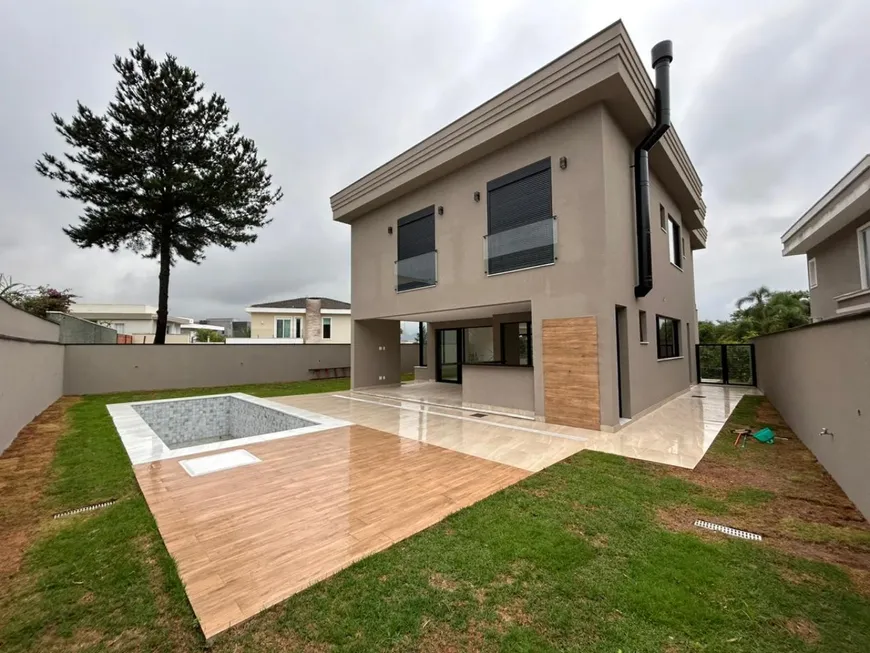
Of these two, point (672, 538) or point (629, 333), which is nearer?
point (672, 538)

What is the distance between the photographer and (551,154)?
314 inches

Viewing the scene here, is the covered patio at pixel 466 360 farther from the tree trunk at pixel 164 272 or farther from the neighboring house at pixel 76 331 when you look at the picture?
the neighboring house at pixel 76 331

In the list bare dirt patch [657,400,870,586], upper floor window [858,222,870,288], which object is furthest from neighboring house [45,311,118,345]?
upper floor window [858,222,870,288]

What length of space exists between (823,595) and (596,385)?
15.5ft

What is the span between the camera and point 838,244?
10711 mm

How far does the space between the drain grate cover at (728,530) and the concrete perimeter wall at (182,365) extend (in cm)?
1712

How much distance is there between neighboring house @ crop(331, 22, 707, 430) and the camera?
7.16 metres

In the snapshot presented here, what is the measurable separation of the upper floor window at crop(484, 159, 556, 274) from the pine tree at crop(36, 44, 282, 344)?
12.7 m

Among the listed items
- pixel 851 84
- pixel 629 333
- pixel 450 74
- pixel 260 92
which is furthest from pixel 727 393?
pixel 260 92

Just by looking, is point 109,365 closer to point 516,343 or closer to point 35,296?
point 35,296

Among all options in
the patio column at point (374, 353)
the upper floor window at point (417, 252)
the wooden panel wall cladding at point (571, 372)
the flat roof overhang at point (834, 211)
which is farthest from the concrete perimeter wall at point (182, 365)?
the flat roof overhang at point (834, 211)

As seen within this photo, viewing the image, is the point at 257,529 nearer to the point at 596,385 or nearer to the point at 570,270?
the point at 596,385

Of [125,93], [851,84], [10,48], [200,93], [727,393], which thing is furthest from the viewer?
[200,93]

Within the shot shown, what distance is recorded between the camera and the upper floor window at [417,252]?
1062 centimetres
